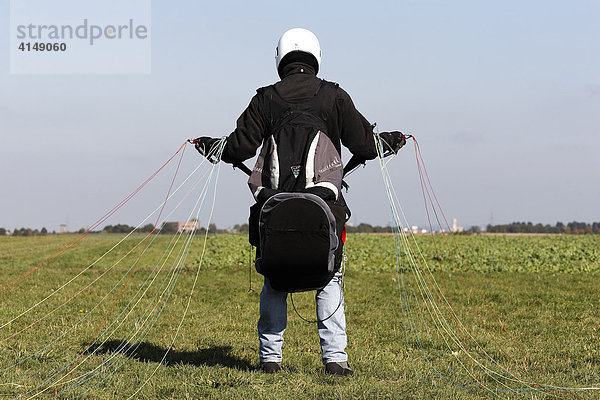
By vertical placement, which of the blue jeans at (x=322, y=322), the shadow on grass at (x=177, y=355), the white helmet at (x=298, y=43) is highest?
the white helmet at (x=298, y=43)

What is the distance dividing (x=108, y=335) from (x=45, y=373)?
233cm

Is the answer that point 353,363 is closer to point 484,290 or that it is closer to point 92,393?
point 92,393

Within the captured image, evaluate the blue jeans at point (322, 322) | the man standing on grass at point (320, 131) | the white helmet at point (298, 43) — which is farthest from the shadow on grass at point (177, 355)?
the white helmet at point (298, 43)

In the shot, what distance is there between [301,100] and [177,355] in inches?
129

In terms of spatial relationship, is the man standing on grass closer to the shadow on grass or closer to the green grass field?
the green grass field

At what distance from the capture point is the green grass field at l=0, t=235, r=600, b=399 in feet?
16.0

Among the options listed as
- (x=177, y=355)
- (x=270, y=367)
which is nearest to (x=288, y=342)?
(x=177, y=355)

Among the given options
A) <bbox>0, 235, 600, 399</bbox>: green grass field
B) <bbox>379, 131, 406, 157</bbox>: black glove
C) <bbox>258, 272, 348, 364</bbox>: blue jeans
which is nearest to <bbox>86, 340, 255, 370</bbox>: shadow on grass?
<bbox>0, 235, 600, 399</bbox>: green grass field

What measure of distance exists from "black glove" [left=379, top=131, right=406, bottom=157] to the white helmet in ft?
2.96

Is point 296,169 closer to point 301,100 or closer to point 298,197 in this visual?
point 298,197

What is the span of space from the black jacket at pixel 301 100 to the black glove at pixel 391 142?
306mm

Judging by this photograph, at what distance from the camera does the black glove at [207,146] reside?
5414 mm

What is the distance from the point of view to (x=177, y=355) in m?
6.49

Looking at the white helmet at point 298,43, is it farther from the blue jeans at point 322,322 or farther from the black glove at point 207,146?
the blue jeans at point 322,322
